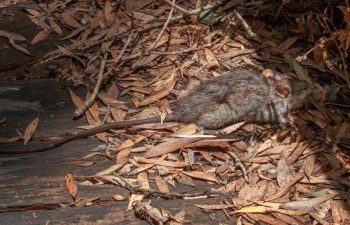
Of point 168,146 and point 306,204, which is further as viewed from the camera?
point 168,146

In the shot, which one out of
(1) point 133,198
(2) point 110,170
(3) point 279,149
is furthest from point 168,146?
(3) point 279,149

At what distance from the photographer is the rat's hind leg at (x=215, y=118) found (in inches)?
159

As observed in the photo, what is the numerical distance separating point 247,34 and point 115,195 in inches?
87.2

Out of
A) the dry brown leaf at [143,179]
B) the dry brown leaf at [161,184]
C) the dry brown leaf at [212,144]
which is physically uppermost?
the dry brown leaf at [212,144]

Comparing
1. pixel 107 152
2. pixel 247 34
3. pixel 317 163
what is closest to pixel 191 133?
pixel 107 152

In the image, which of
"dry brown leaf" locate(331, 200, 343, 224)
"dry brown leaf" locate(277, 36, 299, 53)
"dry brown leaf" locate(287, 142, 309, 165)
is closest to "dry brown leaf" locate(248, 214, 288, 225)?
"dry brown leaf" locate(331, 200, 343, 224)

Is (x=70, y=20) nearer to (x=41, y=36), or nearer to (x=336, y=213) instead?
(x=41, y=36)

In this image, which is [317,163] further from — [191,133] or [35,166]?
[35,166]

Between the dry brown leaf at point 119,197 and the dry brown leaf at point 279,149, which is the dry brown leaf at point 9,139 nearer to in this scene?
the dry brown leaf at point 119,197

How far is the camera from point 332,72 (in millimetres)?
4559

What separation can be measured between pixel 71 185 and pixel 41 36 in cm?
193

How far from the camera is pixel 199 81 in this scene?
4477 mm

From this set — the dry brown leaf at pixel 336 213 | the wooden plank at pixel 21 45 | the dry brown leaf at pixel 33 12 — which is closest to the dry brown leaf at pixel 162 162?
the dry brown leaf at pixel 336 213

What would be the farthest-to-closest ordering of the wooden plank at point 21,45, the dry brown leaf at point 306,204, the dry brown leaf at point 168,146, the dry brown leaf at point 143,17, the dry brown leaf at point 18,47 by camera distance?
the dry brown leaf at point 143,17, the dry brown leaf at point 18,47, the wooden plank at point 21,45, the dry brown leaf at point 168,146, the dry brown leaf at point 306,204
